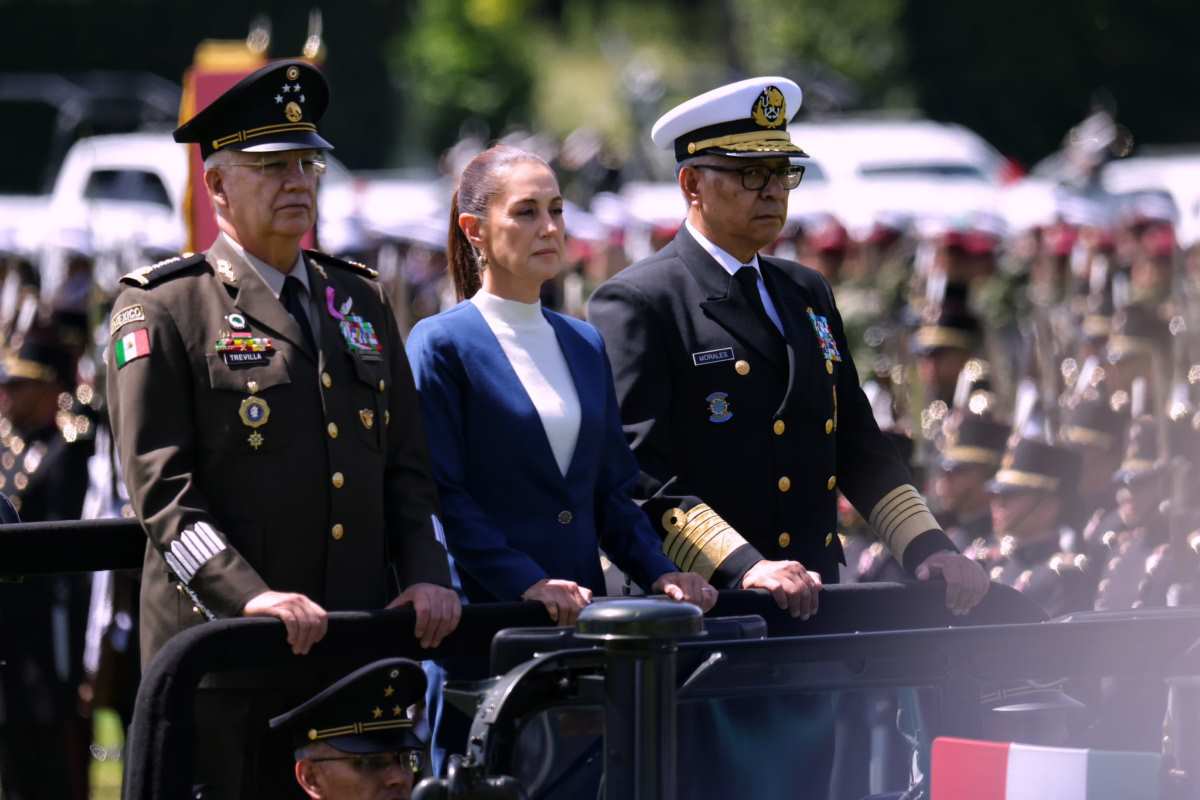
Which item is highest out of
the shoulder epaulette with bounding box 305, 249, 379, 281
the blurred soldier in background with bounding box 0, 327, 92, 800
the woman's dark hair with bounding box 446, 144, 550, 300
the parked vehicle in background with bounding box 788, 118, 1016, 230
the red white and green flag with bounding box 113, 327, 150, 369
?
the parked vehicle in background with bounding box 788, 118, 1016, 230

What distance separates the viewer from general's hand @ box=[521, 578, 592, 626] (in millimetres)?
3645

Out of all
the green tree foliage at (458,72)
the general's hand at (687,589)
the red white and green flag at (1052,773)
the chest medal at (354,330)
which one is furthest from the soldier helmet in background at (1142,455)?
the green tree foliage at (458,72)

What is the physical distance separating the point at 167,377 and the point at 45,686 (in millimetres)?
5120

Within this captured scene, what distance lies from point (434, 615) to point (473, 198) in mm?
1315

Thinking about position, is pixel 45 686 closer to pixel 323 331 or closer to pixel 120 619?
pixel 120 619

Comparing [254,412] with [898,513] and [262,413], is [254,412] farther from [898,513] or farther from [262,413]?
[898,513]

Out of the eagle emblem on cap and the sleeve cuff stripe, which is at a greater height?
the eagle emblem on cap

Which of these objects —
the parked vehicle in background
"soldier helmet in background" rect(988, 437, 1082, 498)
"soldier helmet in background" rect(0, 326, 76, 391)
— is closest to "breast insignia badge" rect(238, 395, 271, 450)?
"soldier helmet in background" rect(988, 437, 1082, 498)

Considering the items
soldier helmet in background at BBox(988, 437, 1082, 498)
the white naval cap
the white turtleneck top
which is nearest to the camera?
the white turtleneck top

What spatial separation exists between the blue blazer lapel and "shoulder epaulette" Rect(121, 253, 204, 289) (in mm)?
792

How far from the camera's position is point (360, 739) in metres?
3.71

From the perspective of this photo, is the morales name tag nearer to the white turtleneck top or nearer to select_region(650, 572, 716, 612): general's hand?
the white turtleneck top

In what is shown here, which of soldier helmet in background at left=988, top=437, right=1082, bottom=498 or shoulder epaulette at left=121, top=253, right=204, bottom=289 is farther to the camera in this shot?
soldier helmet in background at left=988, top=437, right=1082, bottom=498

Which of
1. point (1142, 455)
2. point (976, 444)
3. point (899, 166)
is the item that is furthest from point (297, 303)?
point (899, 166)
